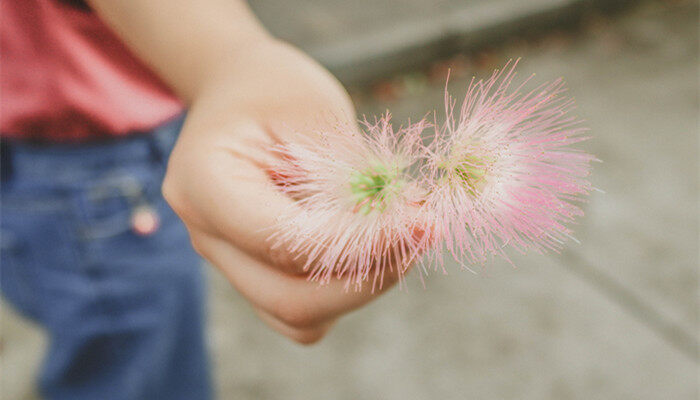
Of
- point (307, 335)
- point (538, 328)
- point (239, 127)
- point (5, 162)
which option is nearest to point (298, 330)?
point (307, 335)

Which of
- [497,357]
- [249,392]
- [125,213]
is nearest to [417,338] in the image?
[497,357]

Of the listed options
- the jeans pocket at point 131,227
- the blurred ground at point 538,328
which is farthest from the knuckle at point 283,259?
the blurred ground at point 538,328

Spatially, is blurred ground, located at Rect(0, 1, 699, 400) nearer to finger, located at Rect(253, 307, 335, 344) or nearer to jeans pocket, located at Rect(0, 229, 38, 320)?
jeans pocket, located at Rect(0, 229, 38, 320)

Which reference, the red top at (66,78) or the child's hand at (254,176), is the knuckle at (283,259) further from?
the red top at (66,78)

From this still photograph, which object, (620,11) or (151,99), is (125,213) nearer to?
(151,99)

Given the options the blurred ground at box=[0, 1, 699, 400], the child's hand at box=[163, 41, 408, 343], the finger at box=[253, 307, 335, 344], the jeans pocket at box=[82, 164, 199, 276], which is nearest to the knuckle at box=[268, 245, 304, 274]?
the child's hand at box=[163, 41, 408, 343]

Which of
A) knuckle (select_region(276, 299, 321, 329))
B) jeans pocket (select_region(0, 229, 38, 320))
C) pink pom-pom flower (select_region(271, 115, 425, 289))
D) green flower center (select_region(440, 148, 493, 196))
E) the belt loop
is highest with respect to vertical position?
green flower center (select_region(440, 148, 493, 196))
